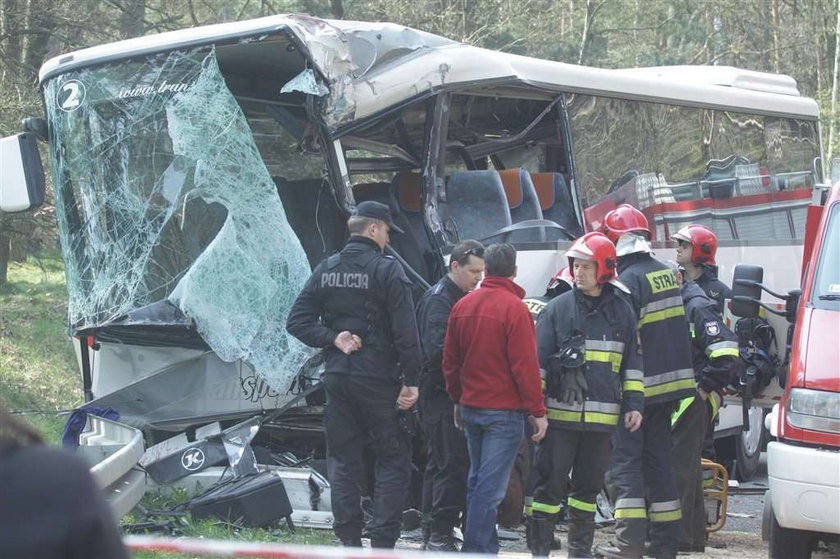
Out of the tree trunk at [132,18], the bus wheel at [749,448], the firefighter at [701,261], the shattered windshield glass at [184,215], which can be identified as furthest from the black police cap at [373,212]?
the tree trunk at [132,18]

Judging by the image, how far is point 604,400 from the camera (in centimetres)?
660

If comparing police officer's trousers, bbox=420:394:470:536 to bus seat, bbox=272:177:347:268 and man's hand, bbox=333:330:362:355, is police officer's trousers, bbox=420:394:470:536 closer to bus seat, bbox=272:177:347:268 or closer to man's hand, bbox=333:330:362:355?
man's hand, bbox=333:330:362:355

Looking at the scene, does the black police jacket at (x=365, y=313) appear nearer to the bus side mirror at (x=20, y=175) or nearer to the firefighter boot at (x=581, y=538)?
the firefighter boot at (x=581, y=538)

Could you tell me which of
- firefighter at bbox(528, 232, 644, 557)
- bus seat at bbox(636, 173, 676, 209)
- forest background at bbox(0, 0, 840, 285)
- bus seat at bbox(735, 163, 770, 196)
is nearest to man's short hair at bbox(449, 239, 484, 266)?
firefighter at bbox(528, 232, 644, 557)

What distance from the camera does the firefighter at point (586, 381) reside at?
6.65m

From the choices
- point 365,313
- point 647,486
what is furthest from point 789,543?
point 365,313

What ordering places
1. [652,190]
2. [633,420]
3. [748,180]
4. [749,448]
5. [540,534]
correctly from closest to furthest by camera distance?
[633,420], [540,534], [652,190], [749,448], [748,180]

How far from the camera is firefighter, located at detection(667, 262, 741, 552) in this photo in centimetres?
741

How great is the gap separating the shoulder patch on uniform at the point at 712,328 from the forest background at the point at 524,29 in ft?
27.6

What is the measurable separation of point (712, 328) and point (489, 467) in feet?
5.53

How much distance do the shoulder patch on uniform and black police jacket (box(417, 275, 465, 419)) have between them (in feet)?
4.76

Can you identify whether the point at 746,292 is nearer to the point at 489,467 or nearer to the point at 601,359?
the point at 601,359

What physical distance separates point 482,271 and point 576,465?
133cm

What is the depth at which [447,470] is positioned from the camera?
7449 millimetres
